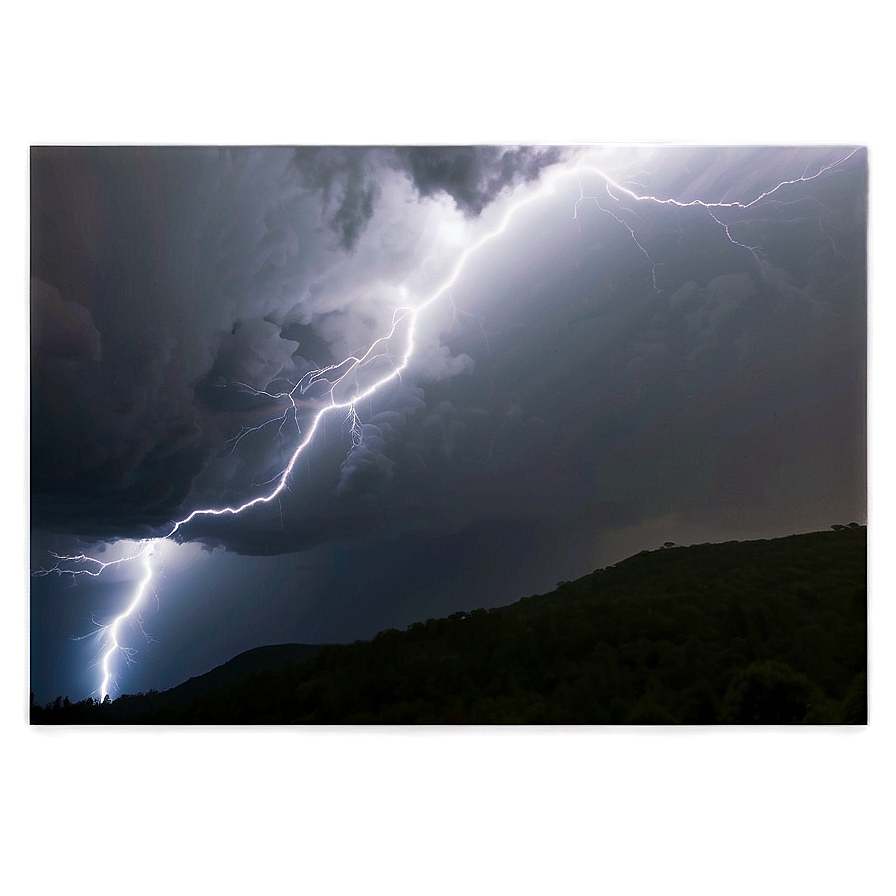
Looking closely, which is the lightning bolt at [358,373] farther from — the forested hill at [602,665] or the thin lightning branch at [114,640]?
the forested hill at [602,665]

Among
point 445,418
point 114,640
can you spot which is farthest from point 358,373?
point 114,640

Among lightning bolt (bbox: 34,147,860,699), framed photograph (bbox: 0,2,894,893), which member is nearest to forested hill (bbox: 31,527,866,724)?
framed photograph (bbox: 0,2,894,893)

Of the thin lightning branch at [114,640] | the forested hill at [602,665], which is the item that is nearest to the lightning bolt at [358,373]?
the thin lightning branch at [114,640]

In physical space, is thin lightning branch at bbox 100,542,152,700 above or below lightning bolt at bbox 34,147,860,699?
below

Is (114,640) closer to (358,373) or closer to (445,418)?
(358,373)

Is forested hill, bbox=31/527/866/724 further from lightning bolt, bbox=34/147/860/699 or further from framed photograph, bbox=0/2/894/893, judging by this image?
lightning bolt, bbox=34/147/860/699

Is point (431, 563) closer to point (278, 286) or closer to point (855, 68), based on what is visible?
point (278, 286)
